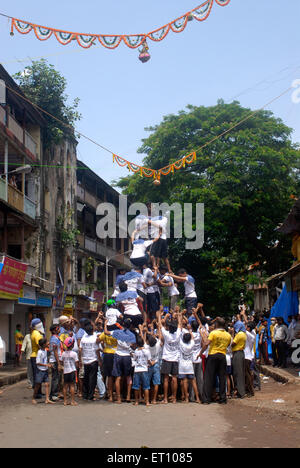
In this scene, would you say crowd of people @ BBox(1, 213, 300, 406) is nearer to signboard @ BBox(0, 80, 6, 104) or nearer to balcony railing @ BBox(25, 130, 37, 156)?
signboard @ BBox(0, 80, 6, 104)

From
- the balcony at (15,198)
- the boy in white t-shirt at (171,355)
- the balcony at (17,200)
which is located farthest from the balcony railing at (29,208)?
the boy in white t-shirt at (171,355)

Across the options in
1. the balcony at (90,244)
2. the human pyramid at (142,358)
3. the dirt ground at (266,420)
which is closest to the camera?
the dirt ground at (266,420)

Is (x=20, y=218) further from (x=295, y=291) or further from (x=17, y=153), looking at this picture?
(x=295, y=291)

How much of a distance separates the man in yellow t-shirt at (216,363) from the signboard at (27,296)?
1482cm

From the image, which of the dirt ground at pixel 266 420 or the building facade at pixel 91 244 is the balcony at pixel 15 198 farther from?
the dirt ground at pixel 266 420

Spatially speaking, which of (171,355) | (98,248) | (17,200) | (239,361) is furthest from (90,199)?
(171,355)

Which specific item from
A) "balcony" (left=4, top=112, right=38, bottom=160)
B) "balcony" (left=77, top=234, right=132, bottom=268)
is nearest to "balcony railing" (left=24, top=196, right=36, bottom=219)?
"balcony" (left=4, top=112, right=38, bottom=160)

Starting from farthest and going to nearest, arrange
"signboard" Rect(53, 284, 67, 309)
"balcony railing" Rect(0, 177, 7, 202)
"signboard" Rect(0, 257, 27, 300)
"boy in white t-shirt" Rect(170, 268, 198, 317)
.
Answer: "signboard" Rect(53, 284, 67, 309), "balcony railing" Rect(0, 177, 7, 202), "signboard" Rect(0, 257, 27, 300), "boy in white t-shirt" Rect(170, 268, 198, 317)

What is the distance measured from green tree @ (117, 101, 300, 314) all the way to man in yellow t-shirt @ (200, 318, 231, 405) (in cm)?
1476

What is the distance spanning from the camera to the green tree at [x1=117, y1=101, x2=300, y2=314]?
90.8ft

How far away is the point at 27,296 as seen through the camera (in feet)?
89.6

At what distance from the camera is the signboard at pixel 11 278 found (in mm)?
22516

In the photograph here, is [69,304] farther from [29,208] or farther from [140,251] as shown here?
[140,251]

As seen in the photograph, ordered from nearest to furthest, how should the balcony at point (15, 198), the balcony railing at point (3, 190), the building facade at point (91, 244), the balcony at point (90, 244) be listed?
the balcony railing at point (3, 190) < the balcony at point (15, 198) < the building facade at point (91, 244) < the balcony at point (90, 244)
